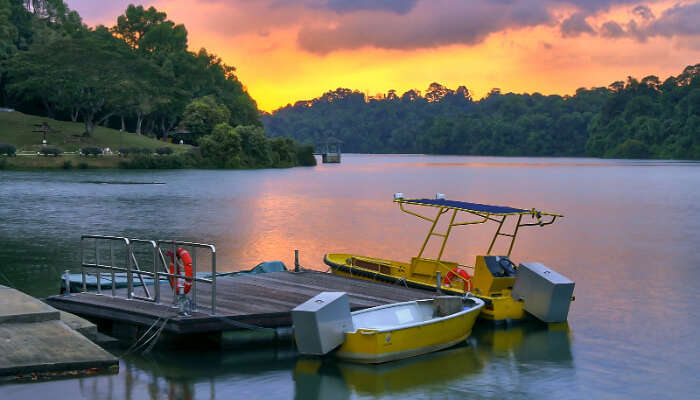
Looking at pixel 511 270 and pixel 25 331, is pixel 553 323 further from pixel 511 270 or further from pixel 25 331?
pixel 25 331

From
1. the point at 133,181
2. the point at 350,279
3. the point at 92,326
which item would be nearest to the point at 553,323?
the point at 350,279

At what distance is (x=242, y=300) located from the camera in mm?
15141

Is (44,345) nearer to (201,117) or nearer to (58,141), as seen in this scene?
(58,141)

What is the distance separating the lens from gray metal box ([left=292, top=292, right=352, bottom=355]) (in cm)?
1265

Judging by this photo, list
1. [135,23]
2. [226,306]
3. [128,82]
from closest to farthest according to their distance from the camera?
[226,306] → [128,82] → [135,23]

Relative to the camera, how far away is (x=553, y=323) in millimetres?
16812

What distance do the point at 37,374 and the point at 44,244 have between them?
19685 mm

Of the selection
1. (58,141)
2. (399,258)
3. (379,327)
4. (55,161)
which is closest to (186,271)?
(379,327)

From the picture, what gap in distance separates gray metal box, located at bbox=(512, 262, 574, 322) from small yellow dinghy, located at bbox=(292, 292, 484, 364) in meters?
1.90

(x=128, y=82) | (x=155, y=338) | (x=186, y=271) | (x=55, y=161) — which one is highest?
(x=128, y=82)

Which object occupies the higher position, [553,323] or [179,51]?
[179,51]

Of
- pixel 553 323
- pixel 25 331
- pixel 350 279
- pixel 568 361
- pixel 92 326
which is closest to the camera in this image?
pixel 25 331

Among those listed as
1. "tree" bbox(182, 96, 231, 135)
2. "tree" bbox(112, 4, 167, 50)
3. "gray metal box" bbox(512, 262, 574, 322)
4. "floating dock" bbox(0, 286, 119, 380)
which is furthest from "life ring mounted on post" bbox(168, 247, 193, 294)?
"tree" bbox(112, 4, 167, 50)

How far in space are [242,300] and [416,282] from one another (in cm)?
426
